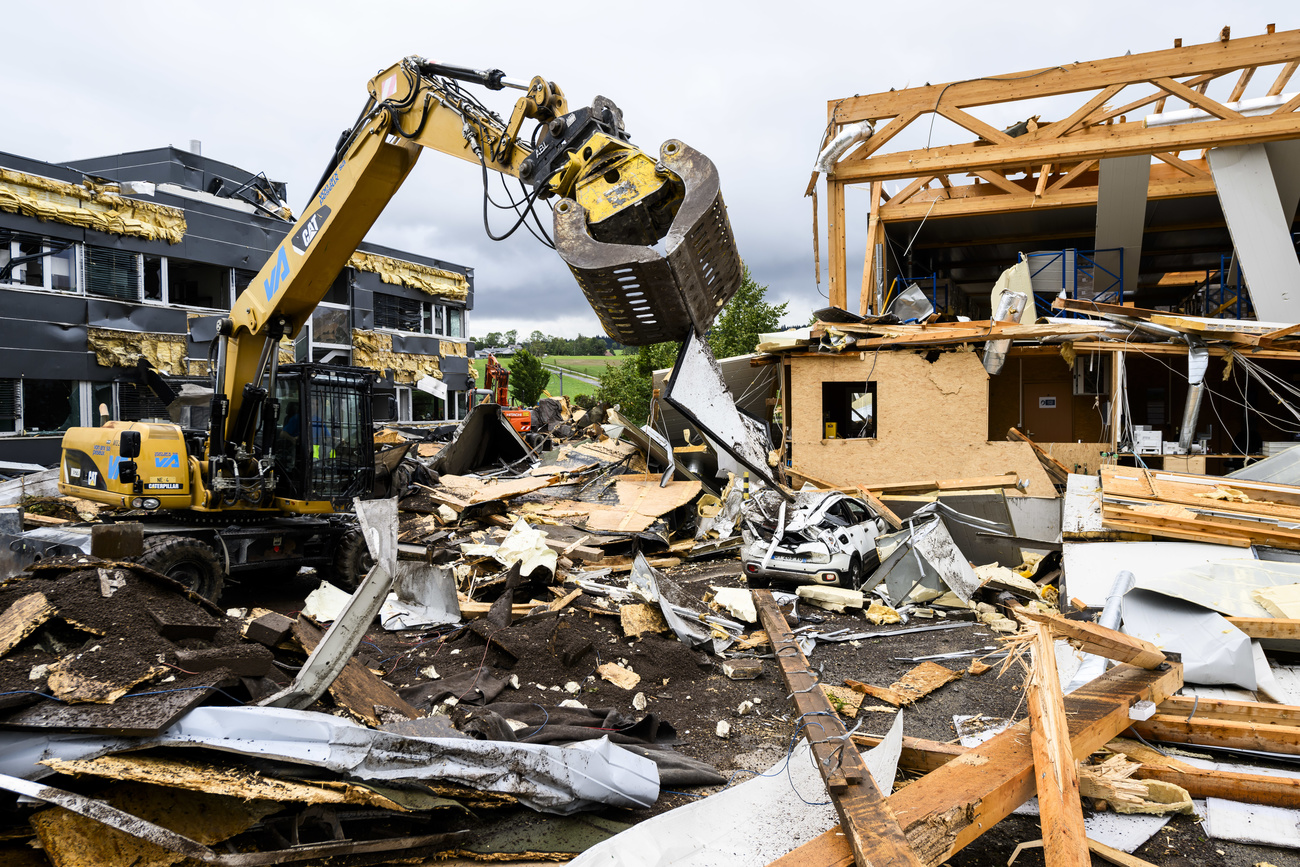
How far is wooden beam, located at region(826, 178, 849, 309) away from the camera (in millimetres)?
16202

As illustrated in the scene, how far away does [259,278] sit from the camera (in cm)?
881

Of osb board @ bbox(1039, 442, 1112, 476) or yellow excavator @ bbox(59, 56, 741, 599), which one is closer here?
yellow excavator @ bbox(59, 56, 741, 599)

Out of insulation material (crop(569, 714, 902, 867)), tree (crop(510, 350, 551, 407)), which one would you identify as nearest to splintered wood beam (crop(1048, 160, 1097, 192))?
insulation material (crop(569, 714, 902, 867))

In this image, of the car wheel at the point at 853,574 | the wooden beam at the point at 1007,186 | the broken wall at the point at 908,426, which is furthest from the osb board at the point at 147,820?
the wooden beam at the point at 1007,186

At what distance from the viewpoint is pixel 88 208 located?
703 inches

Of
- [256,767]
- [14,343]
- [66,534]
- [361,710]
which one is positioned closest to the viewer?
[256,767]

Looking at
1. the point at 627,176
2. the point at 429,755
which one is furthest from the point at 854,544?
the point at 429,755

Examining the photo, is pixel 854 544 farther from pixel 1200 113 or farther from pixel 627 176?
pixel 1200 113

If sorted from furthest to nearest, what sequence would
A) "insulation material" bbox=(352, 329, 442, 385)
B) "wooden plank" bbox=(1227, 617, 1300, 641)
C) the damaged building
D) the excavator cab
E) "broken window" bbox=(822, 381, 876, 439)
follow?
1. "insulation material" bbox=(352, 329, 442, 385)
2. the damaged building
3. "broken window" bbox=(822, 381, 876, 439)
4. the excavator cab
5. "wooden plank" bbox=(1227, 617, 1300, 641)

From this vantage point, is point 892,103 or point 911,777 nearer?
point 911,777

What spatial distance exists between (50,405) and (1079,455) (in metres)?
23.2

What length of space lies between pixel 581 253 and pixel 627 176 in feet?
2.32

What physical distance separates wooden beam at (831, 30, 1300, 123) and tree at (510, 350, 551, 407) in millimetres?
31835

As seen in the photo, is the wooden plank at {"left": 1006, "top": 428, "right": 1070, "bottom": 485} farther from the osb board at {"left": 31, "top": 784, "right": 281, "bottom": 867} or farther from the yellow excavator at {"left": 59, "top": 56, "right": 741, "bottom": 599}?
the osb board at {"left": 31, "top": 784, "right": 281, "bottom": 867}
